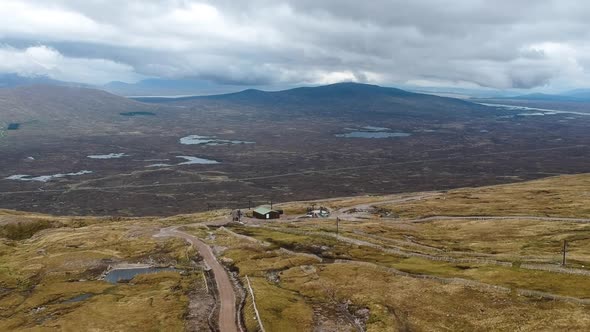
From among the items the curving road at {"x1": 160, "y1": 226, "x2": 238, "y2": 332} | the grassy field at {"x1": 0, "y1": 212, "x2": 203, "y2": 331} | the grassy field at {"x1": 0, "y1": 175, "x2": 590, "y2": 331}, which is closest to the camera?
the grassy field at {"x1": 0, "y1": 175, "x2": 590, "y2": 331}

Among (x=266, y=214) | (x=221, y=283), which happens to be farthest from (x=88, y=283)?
(x=266, y=214)

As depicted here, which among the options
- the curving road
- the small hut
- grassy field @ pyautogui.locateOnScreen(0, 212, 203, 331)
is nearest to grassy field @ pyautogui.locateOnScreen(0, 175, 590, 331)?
grassy field @ pyautogui.locateOnScreen(0, 212, 203, 331)

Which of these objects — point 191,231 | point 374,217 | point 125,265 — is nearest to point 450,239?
point 374,217

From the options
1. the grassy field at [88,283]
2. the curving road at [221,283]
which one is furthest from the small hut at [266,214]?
the grassy field at [88,283]

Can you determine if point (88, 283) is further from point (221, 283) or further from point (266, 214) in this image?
point (266, 214)

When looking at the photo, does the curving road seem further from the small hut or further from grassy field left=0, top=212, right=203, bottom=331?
the small hut

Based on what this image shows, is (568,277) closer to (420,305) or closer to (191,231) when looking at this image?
(420,305)
